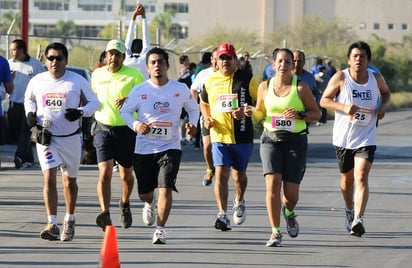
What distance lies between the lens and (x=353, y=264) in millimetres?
10844

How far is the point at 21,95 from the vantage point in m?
19.4

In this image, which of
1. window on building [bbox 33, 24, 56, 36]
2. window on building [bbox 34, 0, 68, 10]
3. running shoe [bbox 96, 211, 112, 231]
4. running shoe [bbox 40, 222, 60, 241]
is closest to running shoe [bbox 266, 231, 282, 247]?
running shoe [bbox 96, 211, 112, 231]

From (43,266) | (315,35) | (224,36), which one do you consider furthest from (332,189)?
(315,35)

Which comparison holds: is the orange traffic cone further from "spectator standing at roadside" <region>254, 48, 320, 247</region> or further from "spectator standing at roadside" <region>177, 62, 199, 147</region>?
"spectator standing at roadside" <region>177, 62, 199, 147</region>

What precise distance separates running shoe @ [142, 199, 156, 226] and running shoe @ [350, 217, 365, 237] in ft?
6.76

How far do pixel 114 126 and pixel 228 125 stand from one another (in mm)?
1200

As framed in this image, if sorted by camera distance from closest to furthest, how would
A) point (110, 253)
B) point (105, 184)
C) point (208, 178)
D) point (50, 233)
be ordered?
point (110, 253), point (50, 233), point (105, 184), point (208, 178)

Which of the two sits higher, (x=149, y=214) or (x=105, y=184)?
(x=105, y=184)

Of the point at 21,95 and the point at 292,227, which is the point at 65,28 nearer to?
the point at 21,95

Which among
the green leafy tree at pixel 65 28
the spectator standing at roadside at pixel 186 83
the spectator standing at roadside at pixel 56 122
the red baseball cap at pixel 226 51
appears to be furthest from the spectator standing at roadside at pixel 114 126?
the green leafy tree at pixel 65 28

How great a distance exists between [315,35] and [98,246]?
80969 mm

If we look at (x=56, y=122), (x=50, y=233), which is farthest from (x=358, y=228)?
(x=56, y=122)

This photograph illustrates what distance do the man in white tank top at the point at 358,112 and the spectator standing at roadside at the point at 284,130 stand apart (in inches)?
29.2

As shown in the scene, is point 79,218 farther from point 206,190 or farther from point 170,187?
point 206,190
